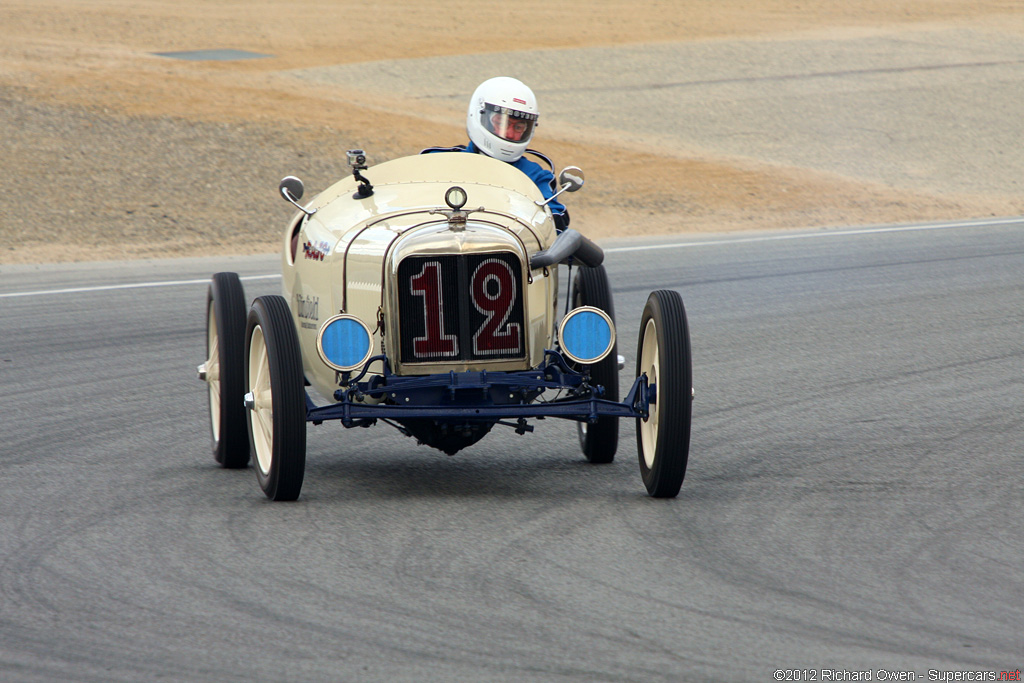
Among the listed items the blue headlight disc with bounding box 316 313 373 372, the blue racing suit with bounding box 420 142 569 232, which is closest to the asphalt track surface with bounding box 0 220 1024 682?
the blue headlight disc with bounding box 316 313 373 372

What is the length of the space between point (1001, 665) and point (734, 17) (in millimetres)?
47639

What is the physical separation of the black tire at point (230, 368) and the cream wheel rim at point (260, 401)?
0.62ft

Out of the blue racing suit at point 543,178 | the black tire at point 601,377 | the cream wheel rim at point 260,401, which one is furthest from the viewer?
the blue racing suit at point 543,178

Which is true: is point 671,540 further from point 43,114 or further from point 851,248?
point 43,114

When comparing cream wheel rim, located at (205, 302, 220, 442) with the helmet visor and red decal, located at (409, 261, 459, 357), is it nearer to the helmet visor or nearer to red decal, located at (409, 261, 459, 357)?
red decal, located at (409, 261, 459, 357)

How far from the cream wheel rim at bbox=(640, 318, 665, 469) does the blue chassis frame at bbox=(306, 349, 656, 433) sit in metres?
0.17

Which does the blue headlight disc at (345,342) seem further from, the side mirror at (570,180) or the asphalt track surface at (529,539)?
the side mirror at (570,180)

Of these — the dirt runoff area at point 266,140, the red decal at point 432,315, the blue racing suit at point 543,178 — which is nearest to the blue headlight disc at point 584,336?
the red decal at point 432,315

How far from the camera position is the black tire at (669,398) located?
19.2 ft

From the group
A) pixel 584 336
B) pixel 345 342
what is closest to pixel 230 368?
pixel 345 342

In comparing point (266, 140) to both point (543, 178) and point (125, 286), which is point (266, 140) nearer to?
point (125, 286)

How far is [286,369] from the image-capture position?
586 cm

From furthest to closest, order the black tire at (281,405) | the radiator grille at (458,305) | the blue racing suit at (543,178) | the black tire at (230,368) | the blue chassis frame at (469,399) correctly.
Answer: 1. the blue racing suit at (543,178)
2. the black tire at (230,368)
3. the radiator grille at (458,305)
4. the blue chassis frame at (469,399)
5. the black tire at (281,405)

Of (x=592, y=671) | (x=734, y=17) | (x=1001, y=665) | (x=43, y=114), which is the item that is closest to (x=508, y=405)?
(x=592, y=671)
